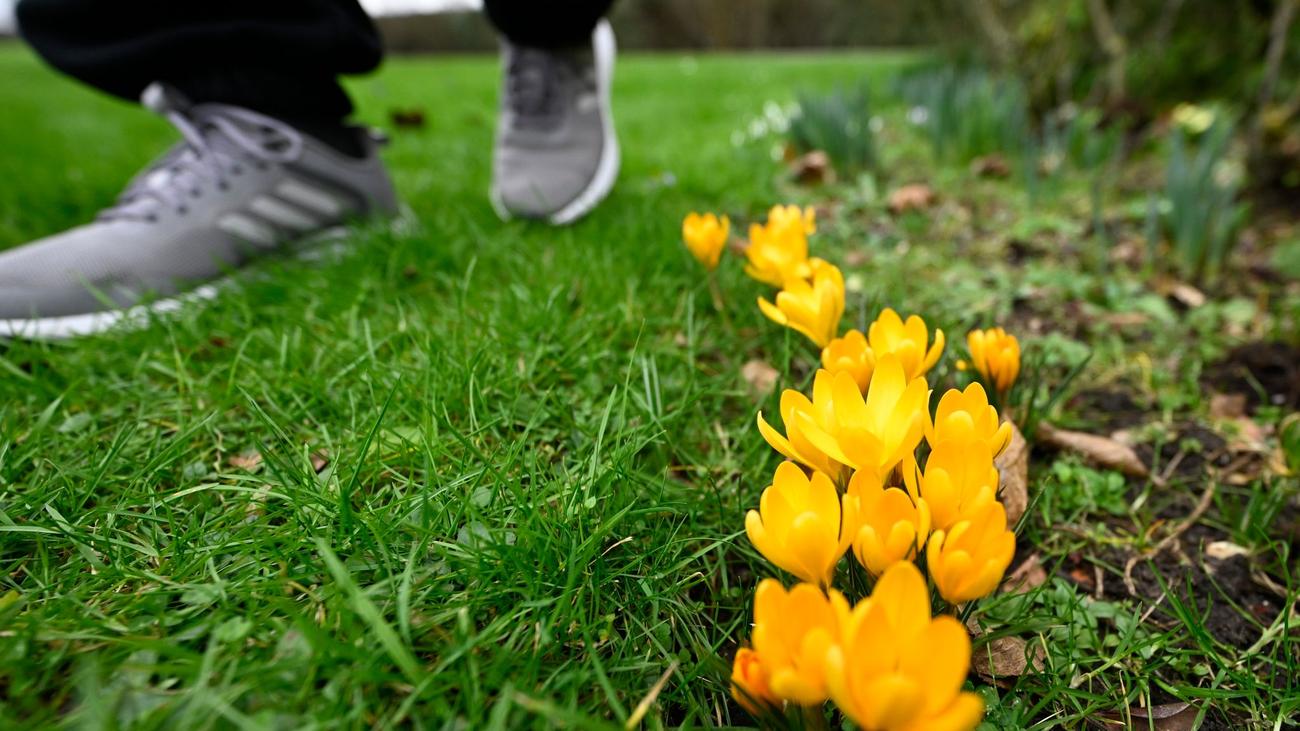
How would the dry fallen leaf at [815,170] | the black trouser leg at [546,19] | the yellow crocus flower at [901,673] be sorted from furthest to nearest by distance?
the dry fallen leaf at [815,170] → the black trouser leg at [546,19] → the yellow crocus flower at [901,673]

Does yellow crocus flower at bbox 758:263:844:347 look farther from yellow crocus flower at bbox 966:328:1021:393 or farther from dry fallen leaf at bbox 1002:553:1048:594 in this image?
dry fallen leaf at bbox 1002:553:1048:594

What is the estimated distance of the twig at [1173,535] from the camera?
103cm

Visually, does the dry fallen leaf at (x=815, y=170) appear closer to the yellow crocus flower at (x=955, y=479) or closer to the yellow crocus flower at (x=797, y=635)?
the yellow crocus flower at (x=955, y=479)

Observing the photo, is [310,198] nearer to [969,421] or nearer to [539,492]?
[539,492]

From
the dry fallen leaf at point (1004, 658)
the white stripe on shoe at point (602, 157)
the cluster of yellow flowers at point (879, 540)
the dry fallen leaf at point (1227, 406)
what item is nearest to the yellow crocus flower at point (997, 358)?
the cluster of yellow flowers at point (879, 540)

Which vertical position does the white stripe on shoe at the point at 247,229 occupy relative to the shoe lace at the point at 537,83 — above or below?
below

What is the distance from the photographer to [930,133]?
119 inches

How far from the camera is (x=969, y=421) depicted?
737 millimetres

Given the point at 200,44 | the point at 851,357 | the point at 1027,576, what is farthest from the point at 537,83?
the point at 1027,576

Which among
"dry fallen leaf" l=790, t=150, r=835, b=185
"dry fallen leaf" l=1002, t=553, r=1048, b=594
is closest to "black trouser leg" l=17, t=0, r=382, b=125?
"dry fallen leaf" l=790, t=150, r=835, b=185

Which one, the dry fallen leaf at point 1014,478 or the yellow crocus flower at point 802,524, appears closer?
the yellow crocus flower at point 802,524

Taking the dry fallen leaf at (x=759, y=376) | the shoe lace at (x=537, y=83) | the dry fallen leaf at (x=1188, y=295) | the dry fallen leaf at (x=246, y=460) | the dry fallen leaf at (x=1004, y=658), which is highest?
the shoe lace at (x=537, y=83)

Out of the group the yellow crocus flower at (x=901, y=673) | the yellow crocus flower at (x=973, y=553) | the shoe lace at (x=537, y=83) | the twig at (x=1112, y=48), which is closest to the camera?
the yellow crocus flower at (x=901, y=673)

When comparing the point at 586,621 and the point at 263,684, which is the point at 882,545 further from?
the point at 263,684
